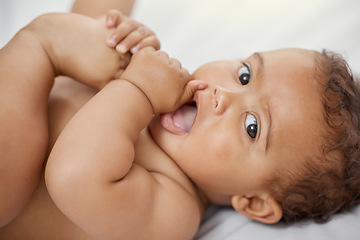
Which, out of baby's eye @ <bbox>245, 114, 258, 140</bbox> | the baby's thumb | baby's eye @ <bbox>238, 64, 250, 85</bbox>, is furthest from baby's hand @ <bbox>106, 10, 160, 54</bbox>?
baby's eye @ <bbox>245, 114, 258, 140</bbox>

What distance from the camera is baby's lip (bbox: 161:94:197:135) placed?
3.87ft

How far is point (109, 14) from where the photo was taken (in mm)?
1228

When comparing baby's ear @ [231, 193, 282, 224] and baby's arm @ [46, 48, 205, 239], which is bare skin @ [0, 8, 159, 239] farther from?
baby's ear @ [231, 193, 282, 224]

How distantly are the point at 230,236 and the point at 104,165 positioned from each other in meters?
0.52

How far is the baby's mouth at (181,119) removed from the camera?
1.18 m

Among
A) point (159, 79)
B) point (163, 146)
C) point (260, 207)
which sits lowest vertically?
point (260, 207)

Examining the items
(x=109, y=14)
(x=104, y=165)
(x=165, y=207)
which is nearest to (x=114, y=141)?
(x=104, y=165)

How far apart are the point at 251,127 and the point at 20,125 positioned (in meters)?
0.67

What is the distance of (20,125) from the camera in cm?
95

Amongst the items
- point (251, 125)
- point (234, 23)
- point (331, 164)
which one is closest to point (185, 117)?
point (251, 125)

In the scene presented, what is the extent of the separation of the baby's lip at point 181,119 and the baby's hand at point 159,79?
0.05m

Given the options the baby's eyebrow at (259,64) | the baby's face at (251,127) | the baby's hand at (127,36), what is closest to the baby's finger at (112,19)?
the baby's hand at (127,36)

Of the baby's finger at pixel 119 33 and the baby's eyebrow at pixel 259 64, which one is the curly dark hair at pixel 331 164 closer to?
the baby's eyebrow at pixel 259 64

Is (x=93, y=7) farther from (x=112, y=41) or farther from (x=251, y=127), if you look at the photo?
(x=251, y=127)
